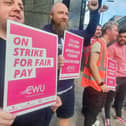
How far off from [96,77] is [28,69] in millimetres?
1505

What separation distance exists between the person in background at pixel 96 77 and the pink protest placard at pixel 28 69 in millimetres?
1234

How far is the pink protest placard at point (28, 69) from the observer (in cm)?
113

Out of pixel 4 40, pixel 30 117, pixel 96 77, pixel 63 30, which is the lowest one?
pixel 30 117

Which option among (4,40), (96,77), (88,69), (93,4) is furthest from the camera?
(88,69)

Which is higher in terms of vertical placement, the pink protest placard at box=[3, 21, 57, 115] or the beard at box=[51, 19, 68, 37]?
the beard at box=[51, 19, 68, 37]

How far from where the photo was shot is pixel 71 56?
2230 millimetres

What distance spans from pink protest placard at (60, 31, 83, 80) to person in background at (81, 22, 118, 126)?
322 mm

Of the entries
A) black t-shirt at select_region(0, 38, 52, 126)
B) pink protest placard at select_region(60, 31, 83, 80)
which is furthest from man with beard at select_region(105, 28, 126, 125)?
black t-shirt at select_region(0, 38, 52, 126)

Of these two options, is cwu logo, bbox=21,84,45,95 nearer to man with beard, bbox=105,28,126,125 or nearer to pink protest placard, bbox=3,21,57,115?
pink protest placard, bbox=3,21,57,115

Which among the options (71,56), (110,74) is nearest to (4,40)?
(71,56)

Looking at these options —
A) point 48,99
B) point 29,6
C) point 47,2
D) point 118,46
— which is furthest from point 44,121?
point 47,2

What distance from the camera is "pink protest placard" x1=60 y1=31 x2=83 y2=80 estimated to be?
2111 mm

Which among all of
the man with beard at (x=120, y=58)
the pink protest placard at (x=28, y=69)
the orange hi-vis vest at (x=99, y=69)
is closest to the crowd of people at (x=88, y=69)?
the orange hi-vis vest at (x=99, y=69)

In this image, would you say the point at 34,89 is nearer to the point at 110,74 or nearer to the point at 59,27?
the point at 59,27
